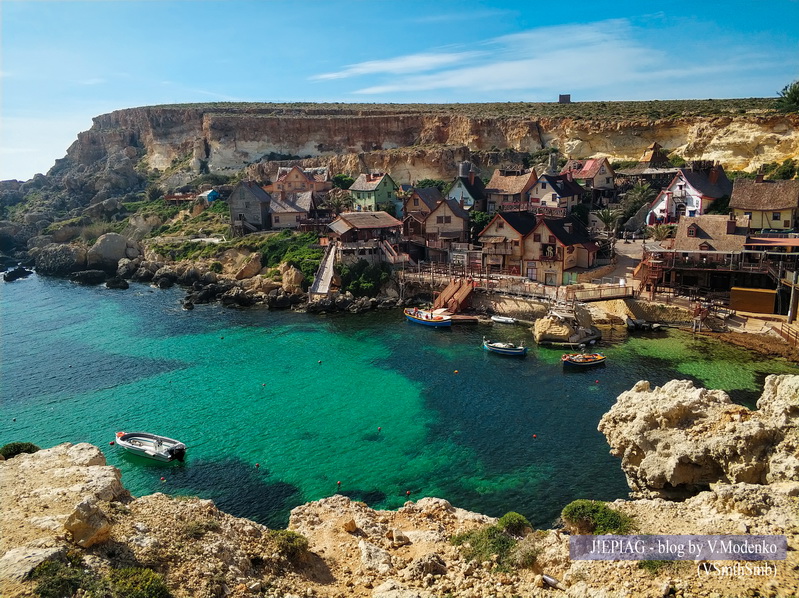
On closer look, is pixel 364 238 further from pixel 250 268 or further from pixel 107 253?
pixel 107 253

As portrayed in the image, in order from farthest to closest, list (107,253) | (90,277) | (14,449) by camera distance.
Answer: (107,253) → (90,277) → (14,449)

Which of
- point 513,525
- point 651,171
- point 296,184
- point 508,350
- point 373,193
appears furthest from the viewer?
point 296,184

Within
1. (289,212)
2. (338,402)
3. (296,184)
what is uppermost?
(296,184)

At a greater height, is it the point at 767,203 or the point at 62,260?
the point at 767,203

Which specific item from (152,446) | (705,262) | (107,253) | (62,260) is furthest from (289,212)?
(705,262)

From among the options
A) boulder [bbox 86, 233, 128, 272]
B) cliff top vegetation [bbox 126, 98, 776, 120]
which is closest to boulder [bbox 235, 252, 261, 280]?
boulder [bbox 86, 233, 128, 272]

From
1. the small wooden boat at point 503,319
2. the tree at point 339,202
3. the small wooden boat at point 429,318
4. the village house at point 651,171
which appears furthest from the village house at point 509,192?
the small wooden boat at point 429,318

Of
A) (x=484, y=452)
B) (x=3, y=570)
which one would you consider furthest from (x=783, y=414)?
(x=3, y=570)

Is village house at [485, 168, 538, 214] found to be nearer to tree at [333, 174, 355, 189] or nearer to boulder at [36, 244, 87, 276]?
tree at [333, 174, 355, 189]
